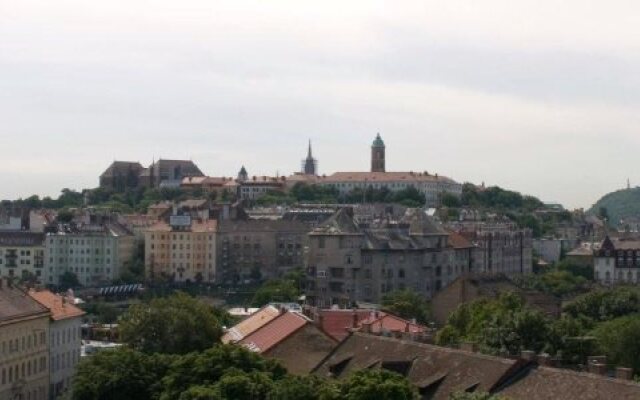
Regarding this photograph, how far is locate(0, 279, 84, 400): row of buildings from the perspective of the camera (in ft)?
212

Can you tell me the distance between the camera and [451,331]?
224 feet

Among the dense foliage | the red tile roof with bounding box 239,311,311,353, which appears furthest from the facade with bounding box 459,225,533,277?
the dense foliage

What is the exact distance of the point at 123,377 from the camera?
5228 centimetres

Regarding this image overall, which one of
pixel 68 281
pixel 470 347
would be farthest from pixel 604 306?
pixel 68 281

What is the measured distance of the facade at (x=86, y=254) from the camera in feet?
506

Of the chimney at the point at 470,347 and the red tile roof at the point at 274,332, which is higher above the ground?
the chimney at the point at 470,347

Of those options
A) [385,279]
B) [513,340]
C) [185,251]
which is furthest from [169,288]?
[513,340]

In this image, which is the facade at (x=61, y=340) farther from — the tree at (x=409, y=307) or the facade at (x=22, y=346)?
the tree at (x=409, y=307)

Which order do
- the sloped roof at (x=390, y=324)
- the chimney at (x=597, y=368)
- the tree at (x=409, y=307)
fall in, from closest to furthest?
the chimney at (x=597, y=368)
the sloped roof at (x=390, y=324)
the tree at (x=409, y=307)

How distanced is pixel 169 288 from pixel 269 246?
57.5ft

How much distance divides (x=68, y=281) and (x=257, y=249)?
22613 mm

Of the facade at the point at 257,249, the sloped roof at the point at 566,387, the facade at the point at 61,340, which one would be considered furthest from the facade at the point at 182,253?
the sloped roof at the point at 566,387

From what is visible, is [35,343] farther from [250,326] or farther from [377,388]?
[377,388]

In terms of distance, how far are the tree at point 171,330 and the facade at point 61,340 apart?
5959 mm
